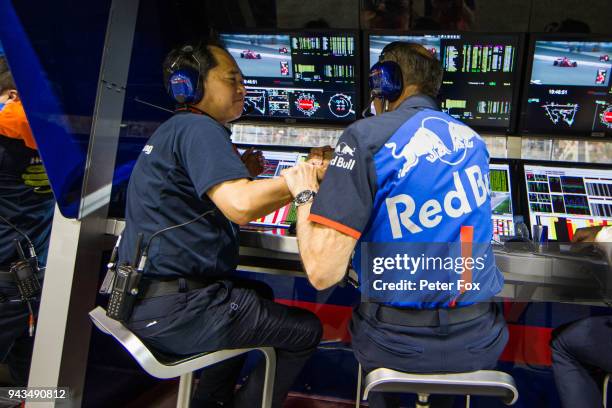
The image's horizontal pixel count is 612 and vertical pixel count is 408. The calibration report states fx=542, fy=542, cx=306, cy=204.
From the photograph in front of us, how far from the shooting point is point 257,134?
9.78 feet

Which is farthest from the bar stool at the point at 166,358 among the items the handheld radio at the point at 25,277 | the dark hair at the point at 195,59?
the dark hair at the point at 195,59

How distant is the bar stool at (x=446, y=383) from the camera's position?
128 cm

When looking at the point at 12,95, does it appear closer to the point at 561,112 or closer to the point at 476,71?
the point at 476,71

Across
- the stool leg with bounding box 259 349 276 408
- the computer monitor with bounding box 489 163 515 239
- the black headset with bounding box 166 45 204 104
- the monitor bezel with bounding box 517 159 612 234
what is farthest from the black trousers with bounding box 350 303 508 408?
the monitor bezel with bounding box 517 159 612 234

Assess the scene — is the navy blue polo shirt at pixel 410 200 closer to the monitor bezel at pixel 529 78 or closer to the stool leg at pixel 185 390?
the stool leg at pixel 185 390

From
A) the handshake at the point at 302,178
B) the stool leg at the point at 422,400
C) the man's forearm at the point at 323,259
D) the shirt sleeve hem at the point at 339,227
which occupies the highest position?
the handshake at the point at 302,178

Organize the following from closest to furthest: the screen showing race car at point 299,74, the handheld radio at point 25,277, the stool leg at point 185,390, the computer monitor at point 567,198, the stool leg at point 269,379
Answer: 1. the stool leg at point 269,379
2. the stool leg at point 185,390
3. the handheld radio at point 25,277
4. the computer monitor at point 567,198
5. the screen showing race car at point 299,74

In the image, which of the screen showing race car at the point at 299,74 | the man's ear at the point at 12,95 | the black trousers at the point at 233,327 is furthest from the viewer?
the screen showing race car at the point at 299,74

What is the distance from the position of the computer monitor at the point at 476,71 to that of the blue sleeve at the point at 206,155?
141 cm

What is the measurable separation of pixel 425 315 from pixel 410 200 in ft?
0.96

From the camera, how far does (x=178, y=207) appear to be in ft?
5.22

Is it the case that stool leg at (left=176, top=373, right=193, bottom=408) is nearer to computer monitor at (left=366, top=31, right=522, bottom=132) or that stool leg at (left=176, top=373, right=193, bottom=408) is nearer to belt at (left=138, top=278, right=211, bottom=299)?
belt at (left=138, top=278, right=211, bottom=299)

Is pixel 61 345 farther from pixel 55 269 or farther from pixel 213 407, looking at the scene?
pixel 213 407

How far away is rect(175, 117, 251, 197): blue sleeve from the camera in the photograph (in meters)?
1.45
